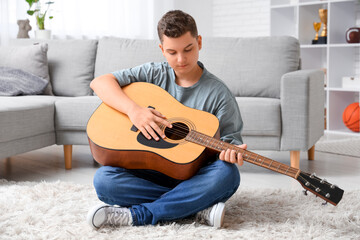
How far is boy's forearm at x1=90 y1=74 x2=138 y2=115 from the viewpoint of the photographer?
170 centimetres

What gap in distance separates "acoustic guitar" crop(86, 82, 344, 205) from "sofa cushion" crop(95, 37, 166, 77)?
137cm

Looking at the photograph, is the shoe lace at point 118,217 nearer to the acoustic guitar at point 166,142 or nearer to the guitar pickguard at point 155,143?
the acoustic guitar at point 166,142

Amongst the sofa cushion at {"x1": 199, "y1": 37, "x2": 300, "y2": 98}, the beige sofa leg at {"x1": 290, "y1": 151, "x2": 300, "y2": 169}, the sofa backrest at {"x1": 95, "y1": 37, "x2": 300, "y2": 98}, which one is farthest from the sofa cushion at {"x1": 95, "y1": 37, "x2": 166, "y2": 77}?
the beige sofa leg at {"x1": 290, "y1": 151, "x2": 300, "y2": 169}

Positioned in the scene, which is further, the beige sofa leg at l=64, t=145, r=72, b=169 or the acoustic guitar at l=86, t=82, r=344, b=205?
the beige sofa leg at l=64, t=145, r=72, b=169

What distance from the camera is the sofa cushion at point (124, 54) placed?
3.08 metres

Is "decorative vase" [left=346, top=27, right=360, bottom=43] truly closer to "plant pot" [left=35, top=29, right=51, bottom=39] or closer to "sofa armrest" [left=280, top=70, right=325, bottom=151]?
"sofa armrest" [left=280, top=70, right=325, bottom=151]

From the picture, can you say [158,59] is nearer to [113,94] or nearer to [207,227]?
[113,94]

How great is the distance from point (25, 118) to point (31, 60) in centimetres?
80

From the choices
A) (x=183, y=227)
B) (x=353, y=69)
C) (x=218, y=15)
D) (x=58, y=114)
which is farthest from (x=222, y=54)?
(x=218, y=15)

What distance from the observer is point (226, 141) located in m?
1.67

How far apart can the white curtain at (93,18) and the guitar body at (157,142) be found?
271 cm

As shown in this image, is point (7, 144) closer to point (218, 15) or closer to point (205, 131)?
point (205, 131)

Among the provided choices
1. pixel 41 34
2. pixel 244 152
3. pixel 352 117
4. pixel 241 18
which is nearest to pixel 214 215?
pixel 244 152

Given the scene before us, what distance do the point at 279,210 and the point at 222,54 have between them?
4.56ft
